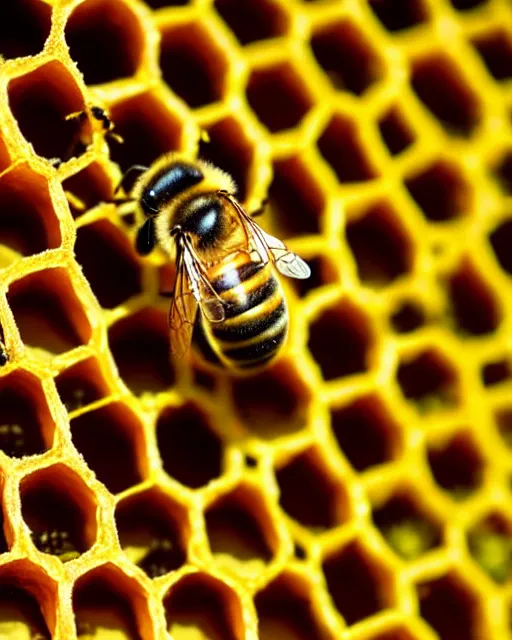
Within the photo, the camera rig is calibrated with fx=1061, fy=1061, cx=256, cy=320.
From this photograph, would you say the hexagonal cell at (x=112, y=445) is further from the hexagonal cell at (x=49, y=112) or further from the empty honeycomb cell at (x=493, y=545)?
the empty honeycomb cell at (x=493, y=545)

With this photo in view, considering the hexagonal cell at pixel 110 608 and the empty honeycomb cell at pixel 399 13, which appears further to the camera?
the empty honeycomb cell at pixel 399 13

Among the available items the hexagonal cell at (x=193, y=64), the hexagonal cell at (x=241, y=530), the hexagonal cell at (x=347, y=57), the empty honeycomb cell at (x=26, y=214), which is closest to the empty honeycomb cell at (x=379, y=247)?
the hexagonal cell at (x=347, y=57)

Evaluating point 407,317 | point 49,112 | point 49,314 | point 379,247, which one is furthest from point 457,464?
point 49,112

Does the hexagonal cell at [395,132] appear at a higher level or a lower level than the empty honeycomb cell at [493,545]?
higher

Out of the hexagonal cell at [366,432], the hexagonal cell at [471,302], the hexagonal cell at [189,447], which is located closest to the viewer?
the hexagonal cell at [189,447]

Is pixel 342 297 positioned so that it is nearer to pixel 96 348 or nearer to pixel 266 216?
pixel 266 216

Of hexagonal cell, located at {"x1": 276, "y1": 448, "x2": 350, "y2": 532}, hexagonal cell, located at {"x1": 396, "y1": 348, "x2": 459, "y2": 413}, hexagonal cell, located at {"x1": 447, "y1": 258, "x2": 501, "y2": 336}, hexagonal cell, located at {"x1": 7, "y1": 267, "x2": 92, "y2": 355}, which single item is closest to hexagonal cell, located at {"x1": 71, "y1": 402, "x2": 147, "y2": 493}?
hexagonal cell, located at {"x1": 7, "y1": 267, "x2": 92, "y2": 355}

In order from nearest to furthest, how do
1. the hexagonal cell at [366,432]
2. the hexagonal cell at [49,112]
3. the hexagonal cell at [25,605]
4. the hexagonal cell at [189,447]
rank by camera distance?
the hexagonal cell at [25,605] → the hexagonal cell at [49,112] → the hexagonal cell at [189,447] → the hexagonal cell at [366,432]

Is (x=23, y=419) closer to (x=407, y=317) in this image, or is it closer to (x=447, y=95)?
(x=407, y=317)
